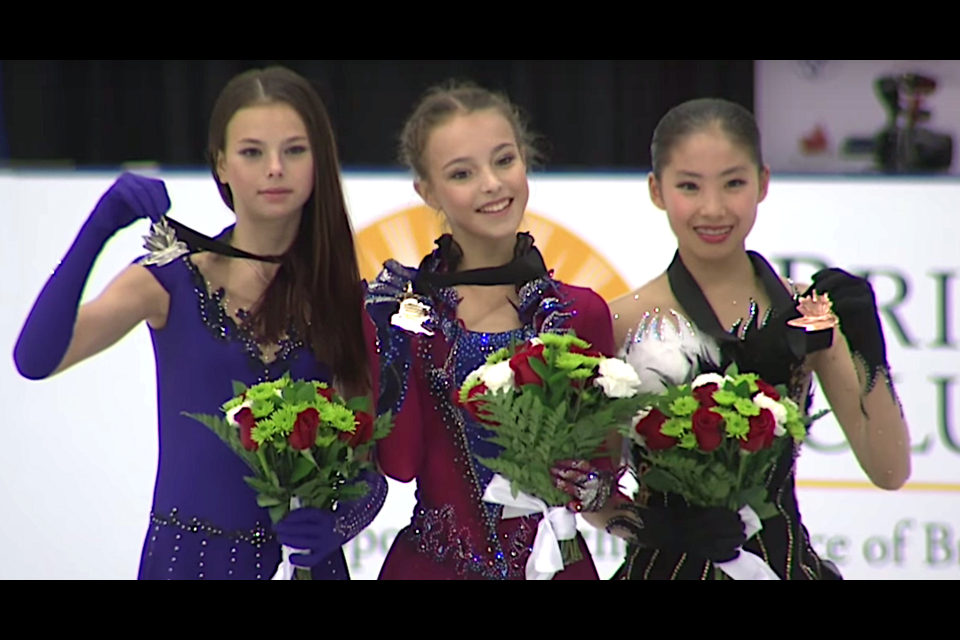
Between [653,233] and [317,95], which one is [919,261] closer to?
[653,233]

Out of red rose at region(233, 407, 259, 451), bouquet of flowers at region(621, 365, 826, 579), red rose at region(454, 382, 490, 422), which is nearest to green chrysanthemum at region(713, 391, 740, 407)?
bouquet of flowers at region(621, 365, 826, 579)

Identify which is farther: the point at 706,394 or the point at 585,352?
the point at 585,352

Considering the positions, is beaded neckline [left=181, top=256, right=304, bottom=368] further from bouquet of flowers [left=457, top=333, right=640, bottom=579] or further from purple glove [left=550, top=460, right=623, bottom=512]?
purple glove [left=550, top=460, right=623, bottom=512]

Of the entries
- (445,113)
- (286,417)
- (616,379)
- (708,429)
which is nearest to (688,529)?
(708,429)

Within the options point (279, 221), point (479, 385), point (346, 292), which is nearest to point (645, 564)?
point (479, 385)

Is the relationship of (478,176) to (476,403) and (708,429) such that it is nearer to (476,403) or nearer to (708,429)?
(476,403)

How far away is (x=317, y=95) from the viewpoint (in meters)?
3.21

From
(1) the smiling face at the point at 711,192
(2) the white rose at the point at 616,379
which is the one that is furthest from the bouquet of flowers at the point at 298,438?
(1) the smiling face at the point at 711,192

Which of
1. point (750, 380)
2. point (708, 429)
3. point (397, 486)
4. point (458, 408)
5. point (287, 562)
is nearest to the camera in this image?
point (708, 429)

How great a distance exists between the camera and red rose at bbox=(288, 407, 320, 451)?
275cm

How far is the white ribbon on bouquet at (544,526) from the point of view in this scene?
9.32ft

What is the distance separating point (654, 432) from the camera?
9.10 ft

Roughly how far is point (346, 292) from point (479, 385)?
533 millimetres

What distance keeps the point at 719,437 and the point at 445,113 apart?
0.93m
